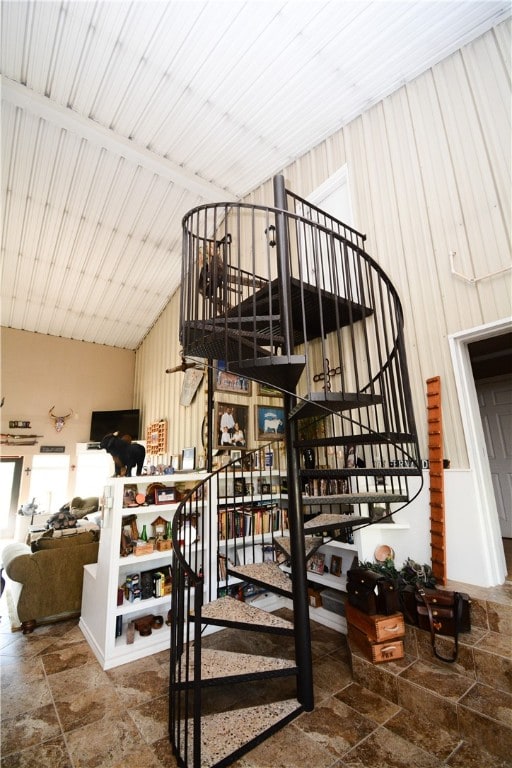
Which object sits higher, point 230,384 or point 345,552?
point 230,384

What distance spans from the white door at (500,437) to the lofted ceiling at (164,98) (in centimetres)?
365

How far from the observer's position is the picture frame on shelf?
3.48 meters

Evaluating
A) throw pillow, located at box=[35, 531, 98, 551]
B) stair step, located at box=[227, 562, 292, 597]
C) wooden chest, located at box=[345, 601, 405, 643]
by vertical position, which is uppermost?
throw pillow, located at box=[35, 531, 98, 551]

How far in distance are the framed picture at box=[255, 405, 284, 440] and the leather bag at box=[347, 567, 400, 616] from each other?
289 centimetres

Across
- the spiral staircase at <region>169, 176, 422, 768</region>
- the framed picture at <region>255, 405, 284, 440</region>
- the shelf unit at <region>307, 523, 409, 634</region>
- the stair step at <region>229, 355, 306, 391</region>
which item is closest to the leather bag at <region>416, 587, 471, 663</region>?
the spiral staircase at <region>169, 176, 422, 768</region>

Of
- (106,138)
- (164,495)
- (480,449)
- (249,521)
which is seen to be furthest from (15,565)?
(106,138)

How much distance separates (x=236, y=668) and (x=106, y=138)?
6.15 m

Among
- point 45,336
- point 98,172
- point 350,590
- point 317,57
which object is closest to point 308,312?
point 350,590

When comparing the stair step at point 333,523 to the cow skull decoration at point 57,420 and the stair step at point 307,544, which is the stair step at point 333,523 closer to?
the stair step at point 307,544

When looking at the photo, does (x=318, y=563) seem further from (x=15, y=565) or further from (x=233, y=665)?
(x=15, y=565)

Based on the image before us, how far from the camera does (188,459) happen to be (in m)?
6.15

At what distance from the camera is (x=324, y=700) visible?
235 centimetres

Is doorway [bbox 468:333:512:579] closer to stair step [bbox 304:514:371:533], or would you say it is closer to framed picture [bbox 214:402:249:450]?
stair step [bbox 304:514:371:533]

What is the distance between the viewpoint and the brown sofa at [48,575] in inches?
132
